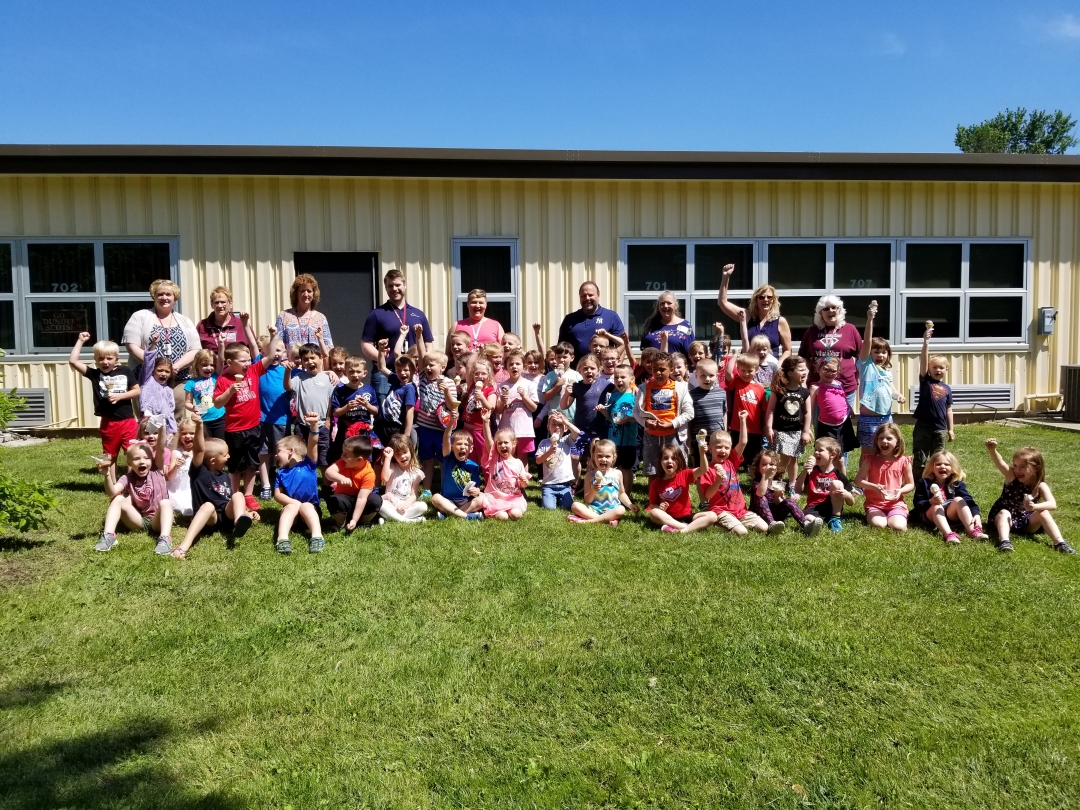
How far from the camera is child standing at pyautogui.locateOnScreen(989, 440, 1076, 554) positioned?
5.84 metres

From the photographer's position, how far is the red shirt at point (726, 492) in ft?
20.2

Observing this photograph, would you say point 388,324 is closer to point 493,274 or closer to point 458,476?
point 458,476

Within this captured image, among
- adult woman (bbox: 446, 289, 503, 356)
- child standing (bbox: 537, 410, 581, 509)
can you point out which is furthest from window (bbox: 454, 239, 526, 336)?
child standing (bbox: 537, 410, 581, 509)

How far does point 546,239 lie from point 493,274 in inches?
31.2

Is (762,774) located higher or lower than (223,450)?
lower

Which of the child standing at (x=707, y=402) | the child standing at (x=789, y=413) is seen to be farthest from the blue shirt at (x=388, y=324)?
the child standing at (x=789, y=413)

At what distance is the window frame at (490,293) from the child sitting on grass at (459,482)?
4.22m

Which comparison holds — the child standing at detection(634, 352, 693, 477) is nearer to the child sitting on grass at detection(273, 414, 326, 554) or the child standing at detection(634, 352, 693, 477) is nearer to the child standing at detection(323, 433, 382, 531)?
the child standing at detection(323, 433, 382, 531)

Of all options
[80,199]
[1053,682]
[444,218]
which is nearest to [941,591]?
[1053,682]

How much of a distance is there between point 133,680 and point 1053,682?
13.5 ft

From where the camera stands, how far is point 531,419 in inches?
283

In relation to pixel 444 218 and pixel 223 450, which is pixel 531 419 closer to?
pixel 223 450

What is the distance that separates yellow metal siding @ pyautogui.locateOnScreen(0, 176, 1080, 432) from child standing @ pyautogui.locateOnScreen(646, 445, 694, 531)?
187 inches

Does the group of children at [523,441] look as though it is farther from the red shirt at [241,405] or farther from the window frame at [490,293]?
the window frame at [490,293]
